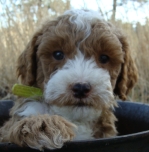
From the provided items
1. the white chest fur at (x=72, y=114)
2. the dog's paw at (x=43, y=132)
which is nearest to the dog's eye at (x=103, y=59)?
the white chest fur at (x=72, y=114)

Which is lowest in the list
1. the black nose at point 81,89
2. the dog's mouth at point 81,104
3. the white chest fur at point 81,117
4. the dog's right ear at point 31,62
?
the white chest fur at point 81,117

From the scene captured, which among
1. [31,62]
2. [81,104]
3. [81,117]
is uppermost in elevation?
[31,62]

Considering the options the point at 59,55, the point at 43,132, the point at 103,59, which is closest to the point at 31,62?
the point at 59,55

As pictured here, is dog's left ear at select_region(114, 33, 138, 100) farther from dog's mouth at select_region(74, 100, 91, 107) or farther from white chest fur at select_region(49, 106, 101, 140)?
dog's mouth at select_region(74, 100, 91, 107)

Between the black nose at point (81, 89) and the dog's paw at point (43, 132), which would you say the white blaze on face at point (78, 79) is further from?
the dog's paw at point (43, 132)

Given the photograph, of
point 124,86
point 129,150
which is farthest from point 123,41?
point 129,150

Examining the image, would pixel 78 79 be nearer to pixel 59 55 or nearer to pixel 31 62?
pixel 59 55
